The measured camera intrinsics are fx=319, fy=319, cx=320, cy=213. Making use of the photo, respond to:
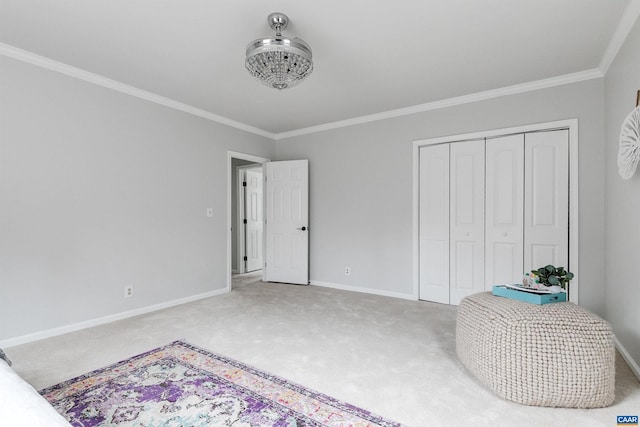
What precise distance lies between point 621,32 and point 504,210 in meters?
1.77

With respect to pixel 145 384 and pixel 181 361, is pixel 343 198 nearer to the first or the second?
pixel 181 361

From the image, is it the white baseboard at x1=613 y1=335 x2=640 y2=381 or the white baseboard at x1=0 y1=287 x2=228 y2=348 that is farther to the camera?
the white baseboard at x1=0 y1=287 x2=228 y2=348

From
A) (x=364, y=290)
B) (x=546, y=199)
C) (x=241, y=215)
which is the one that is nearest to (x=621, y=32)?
(x=546, y=199)

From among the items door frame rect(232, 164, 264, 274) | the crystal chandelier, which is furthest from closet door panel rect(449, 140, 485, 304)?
door frame rect(232, 164, 264, 274)

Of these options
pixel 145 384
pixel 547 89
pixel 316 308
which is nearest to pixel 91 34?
pixel 145 384

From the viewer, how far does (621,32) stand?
2.34 m

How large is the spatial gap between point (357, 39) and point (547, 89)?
221 centimetres

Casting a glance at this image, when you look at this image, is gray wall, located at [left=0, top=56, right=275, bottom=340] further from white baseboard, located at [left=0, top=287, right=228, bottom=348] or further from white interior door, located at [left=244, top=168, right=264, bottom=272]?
white interior door, located at [left=244, top=168, right=264, bottom=272]

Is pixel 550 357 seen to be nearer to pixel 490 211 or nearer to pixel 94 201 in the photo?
pixel 490 211

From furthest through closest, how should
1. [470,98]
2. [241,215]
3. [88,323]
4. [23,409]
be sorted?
[241,215]
[470,98]
[88,323]
[23,409]

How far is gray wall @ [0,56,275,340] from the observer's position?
8.74 ft

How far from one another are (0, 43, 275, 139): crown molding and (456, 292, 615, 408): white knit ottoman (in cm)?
392

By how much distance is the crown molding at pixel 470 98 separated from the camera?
10.2 ft

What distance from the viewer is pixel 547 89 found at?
3293 millimetres
